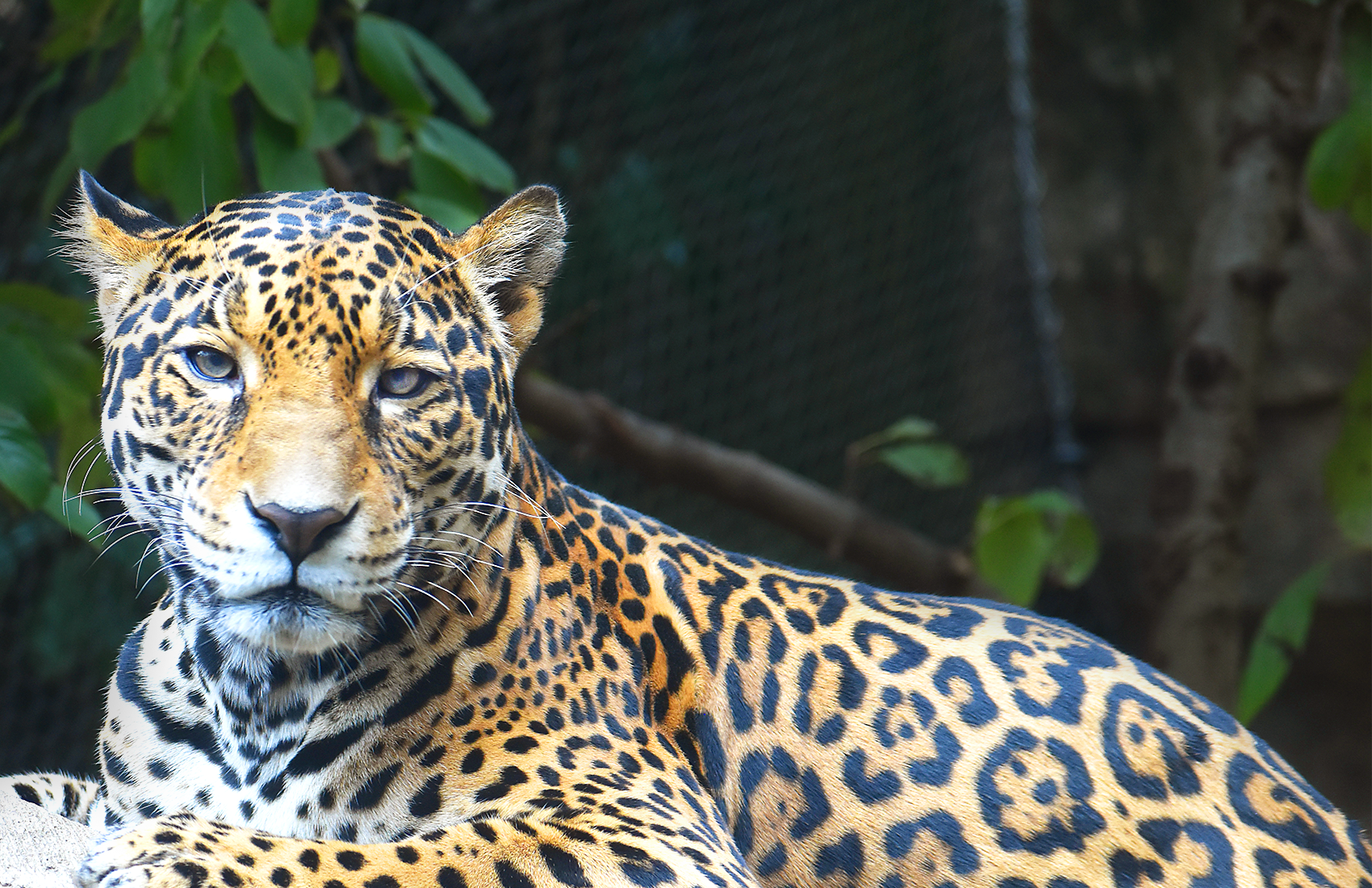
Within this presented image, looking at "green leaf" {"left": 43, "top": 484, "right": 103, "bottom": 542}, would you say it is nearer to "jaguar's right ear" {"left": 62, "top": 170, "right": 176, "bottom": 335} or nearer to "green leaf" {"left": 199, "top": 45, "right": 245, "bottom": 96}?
"jaguar's right ear" {"left": 62, "top": 170, "right": 176, "bottom": 335}

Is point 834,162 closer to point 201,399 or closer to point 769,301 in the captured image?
point 769,301

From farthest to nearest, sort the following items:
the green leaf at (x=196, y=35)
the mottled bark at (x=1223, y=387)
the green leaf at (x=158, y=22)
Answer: the mottled bark at (x=1223, y=387) → the green leaf at (x=196, y=35) → the green leaf at (x=158, y=22)

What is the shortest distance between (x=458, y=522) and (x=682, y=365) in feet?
16.2

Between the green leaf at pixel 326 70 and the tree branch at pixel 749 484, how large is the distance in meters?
1.62

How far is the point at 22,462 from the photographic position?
145 inches

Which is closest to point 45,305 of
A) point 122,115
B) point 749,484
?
point 122,115

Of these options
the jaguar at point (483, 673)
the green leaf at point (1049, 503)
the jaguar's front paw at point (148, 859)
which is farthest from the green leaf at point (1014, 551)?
the jaguar's front paw at point (148, 859)

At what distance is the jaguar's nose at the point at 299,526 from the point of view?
262 cm

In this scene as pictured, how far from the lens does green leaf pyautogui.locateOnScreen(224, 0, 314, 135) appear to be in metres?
4.20

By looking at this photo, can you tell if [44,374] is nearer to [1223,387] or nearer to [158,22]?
[158,22]

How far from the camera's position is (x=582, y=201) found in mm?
7512

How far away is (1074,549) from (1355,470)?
1497mm

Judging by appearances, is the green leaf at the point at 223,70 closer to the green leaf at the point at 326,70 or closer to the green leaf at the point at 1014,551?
the green leaf at the point at 326,70

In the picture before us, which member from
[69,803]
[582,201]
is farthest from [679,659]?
[582,201]
